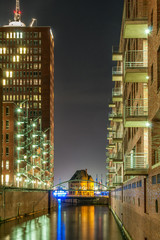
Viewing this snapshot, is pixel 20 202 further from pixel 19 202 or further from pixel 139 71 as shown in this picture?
pixel 139 71

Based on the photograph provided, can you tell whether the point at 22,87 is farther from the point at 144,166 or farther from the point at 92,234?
the point at 144,166

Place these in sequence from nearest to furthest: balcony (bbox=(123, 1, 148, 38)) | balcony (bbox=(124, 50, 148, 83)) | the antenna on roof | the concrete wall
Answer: balcony (bbox=(123, 1, 148, 38)) < balcony (bbox=(124, 50, 148, 83)) < the concrete wall < the antenna on roof

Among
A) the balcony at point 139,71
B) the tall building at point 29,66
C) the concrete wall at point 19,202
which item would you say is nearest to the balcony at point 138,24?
the balcony at point 139,71

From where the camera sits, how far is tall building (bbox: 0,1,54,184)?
143375 millimetres

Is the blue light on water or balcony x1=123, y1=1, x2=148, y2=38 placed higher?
balcony x1=123, y1=1, x2=148, y2=38

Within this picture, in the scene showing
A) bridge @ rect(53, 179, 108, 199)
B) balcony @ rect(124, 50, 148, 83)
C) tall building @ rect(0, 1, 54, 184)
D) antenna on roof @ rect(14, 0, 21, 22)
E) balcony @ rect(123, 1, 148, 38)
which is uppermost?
antenna on roof @ rect(14, 0, 21, 22)

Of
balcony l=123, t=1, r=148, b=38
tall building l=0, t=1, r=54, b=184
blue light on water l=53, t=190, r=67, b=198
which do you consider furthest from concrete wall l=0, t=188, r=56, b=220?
tall building l=0, t=1, r=54, b=184

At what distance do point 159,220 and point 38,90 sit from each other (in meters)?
131

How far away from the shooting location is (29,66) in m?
146

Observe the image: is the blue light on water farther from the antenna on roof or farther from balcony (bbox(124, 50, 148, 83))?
balcony (bbox(124, 50, 148, 83))

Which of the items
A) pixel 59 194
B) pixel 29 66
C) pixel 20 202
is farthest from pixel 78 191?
pixel 20 202

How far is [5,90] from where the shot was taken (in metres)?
143

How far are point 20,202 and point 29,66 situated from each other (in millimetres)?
90192

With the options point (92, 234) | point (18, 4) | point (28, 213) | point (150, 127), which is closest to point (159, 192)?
point (150, 127)
